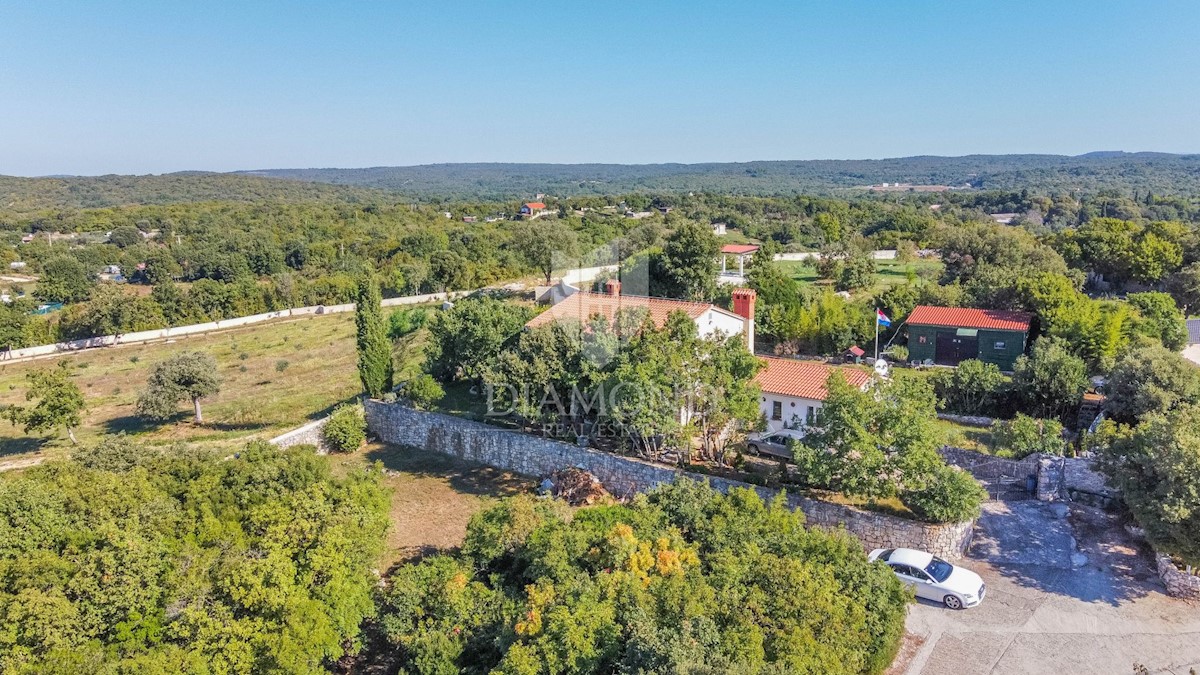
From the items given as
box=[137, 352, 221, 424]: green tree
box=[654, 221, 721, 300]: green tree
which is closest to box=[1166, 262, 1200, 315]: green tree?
box=[654, 221, 721, 300]: green tree

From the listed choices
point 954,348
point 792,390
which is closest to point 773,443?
point 792,390

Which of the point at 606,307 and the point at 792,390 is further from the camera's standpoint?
the point at 606,307

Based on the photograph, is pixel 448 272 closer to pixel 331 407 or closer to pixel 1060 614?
pixel 331 407

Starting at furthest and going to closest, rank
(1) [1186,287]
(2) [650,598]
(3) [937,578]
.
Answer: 1. (1) [1186,287]
2. (3) [937,578]
3. (2) [650,598]

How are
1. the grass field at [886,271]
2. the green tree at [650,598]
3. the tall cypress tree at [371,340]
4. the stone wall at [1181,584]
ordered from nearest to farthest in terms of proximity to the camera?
the green tree at [650,598] < the stone wall at [1181,584] < the tall cypress tree at [371,340] < the grass field at [886,271]

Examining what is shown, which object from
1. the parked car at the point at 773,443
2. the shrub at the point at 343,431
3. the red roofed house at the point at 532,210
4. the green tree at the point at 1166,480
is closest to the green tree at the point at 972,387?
the parked car at the point at 773,443

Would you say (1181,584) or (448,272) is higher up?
(448,272)

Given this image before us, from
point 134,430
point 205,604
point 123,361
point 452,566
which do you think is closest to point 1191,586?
point 452,566

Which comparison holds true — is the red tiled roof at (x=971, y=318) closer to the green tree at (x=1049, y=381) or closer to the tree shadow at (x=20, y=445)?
the green tree at (x=1049, y=381)
